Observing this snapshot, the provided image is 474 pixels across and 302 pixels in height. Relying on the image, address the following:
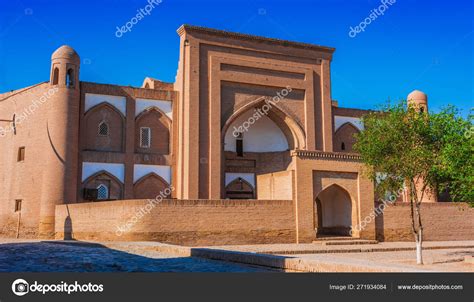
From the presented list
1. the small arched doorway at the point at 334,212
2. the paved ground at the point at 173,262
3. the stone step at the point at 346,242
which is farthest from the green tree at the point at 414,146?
the small arched doorway at the point at 334,212

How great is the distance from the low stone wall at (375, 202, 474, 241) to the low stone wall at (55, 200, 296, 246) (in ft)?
15.3

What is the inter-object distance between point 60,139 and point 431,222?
16931 millimetres

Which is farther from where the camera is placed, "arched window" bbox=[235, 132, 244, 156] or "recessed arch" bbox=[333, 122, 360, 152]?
"recessed arch" bbox=[333, 122, 360, 152]

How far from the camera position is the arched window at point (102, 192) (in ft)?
78.7

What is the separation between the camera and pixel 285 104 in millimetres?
27562

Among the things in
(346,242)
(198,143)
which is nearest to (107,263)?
(346,242)

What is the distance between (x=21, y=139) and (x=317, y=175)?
14247 mm

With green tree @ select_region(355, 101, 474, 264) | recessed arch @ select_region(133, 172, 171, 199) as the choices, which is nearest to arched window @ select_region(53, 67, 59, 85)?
recessed arch @ select_region(133, 172, 171, 199)

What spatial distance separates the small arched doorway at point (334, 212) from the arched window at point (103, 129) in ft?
34.2

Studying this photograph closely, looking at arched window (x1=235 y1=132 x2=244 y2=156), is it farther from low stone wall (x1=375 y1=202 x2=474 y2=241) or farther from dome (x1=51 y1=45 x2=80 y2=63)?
dome (x1=51 y1=45 x2=80 y2=63)

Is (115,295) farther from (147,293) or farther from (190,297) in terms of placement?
(190,297)

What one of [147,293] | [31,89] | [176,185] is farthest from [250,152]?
[147,293]

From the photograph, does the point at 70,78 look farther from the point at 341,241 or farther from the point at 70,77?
the point at 341,241

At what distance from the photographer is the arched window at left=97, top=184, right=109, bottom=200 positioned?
24000mm
